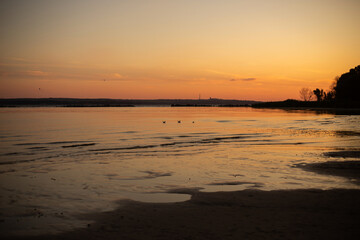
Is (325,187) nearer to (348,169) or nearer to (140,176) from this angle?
(348,169)

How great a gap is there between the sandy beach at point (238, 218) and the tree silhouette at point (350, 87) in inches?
4956

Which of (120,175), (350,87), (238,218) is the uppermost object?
(350,87)

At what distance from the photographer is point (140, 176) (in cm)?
1523

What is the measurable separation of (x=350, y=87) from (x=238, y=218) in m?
132

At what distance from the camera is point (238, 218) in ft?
30.8

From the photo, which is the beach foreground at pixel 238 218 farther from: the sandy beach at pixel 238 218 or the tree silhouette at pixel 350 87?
the tree silhouette at pixel 350 87

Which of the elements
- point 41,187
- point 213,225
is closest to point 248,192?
point 213,225

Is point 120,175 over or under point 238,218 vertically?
under

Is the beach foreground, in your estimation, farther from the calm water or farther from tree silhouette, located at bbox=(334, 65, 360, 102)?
tree silhouette, located at bbox=(334, 65, 360, 102)

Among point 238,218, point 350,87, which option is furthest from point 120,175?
point 350,87

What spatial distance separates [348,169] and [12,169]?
16.9 meters

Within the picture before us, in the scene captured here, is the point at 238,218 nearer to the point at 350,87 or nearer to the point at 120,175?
the point at 120,175

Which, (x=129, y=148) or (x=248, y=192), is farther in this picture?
(x=129, y=148)

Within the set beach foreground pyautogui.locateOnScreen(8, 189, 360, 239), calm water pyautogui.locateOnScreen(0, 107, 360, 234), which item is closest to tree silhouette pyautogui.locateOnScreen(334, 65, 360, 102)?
calm water pyautogui.locateOnScreen(0, 107, 360, 234)
